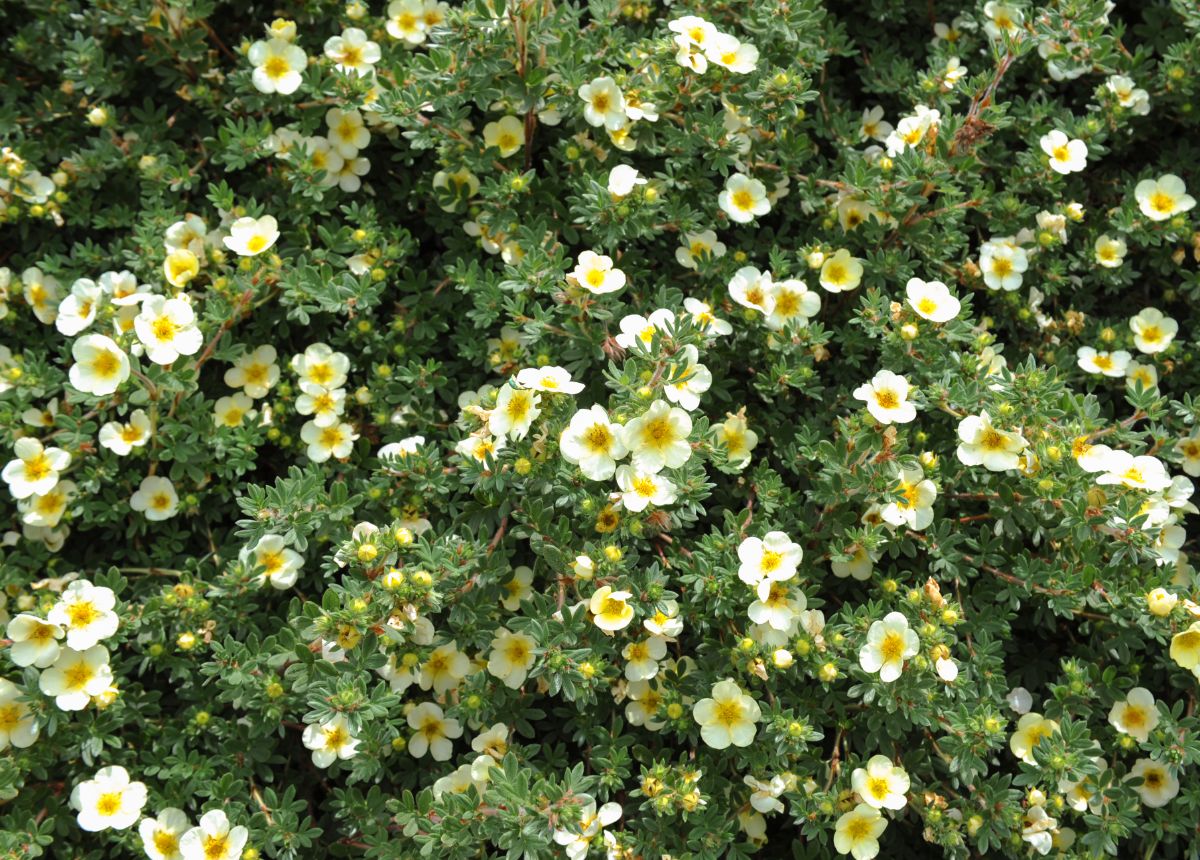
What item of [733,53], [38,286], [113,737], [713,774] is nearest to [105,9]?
[38,286]

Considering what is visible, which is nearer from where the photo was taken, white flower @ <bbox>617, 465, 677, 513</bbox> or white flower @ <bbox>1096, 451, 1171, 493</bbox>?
white flower @ <bbox>617, 465, 677, 513</bbox>

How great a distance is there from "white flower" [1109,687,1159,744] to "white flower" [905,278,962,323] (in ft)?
3.95

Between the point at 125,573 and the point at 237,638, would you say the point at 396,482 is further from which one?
the point at 125,573

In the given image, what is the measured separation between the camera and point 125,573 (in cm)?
336

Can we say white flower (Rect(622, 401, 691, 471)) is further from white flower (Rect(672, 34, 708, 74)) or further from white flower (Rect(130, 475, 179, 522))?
white flower (Rect(130, 475, 179, 522))

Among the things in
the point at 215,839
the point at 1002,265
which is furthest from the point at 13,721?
the point at 1002,265

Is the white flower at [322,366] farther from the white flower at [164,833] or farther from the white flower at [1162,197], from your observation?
the white flower at [1162,197]

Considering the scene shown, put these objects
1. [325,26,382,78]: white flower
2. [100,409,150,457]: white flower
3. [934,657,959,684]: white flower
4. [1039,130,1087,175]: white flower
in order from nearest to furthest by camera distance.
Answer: [934,657,959,684]: white flower < [100,409,150,457]: white flower < [1039,130,1087,175]: white flower < [325,26,382,78]: white flower

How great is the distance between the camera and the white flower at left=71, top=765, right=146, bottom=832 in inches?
116

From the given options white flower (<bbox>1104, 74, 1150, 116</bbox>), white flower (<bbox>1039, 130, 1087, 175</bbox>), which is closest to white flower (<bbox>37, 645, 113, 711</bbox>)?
white flower (<bbox>1039, 130, 1087, 175</bbox>)

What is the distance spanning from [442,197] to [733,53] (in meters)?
1.06

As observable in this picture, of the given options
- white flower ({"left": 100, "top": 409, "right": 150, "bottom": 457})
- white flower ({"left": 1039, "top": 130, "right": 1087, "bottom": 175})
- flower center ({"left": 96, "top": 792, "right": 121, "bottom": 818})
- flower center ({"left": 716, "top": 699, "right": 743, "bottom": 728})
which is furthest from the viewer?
white flower ({"left": 1039, "top": 130, "right": 1087, "bottom": 175})

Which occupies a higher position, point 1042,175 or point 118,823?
point 1042,175

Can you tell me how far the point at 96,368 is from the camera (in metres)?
3.22
